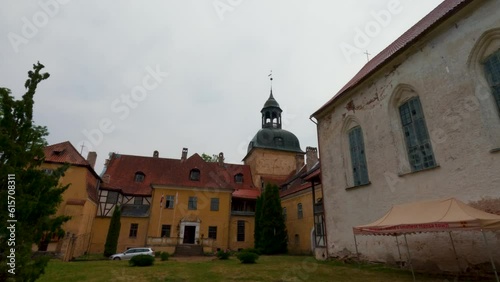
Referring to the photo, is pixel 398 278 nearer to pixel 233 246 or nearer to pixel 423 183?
pixel 423 183

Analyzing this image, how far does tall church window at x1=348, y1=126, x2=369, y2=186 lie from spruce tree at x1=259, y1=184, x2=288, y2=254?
1498 cm

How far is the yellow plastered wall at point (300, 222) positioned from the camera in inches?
1000

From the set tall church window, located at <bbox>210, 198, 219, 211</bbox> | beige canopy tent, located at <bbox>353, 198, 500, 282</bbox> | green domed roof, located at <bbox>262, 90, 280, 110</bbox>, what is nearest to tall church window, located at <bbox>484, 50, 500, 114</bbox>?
beige canopy tent, located at <bbox>353, 198, 500, 282</bbox>

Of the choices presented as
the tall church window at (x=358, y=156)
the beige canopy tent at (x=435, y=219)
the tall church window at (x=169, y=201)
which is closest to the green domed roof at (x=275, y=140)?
the tall church window at (x=169, y=201)

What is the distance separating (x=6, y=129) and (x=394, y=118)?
1315 cm

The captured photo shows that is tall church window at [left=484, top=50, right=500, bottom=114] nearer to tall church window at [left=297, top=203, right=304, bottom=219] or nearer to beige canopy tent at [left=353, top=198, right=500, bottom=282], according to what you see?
beige canopy tent at [left=353, top=198, right=500, bottom=282]

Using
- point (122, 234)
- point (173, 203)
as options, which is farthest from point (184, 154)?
point (122, 234)

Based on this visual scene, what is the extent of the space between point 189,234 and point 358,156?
21633 millimetres

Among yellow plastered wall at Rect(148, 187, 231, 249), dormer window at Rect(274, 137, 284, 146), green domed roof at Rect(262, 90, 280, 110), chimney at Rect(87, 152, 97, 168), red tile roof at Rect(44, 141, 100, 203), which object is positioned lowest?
yellow plastered wall at Rect(148, 187, 231, 249)

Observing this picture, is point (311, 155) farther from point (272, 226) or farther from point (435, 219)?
point (435, 219)

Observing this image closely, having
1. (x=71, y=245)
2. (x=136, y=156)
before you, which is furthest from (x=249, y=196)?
(x=71, y=245)

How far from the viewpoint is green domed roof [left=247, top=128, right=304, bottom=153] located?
3975 cm

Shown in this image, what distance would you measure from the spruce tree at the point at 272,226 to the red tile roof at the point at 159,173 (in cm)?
518

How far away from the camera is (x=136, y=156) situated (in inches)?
1387
